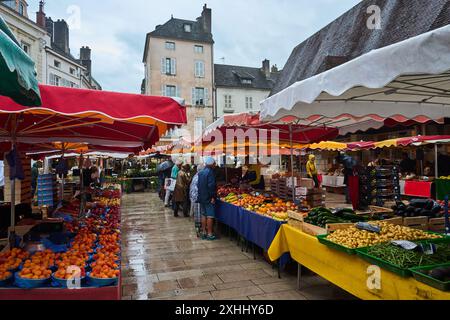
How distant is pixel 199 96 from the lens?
117 feet

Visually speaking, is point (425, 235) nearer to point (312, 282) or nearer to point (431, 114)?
point (312, 282)

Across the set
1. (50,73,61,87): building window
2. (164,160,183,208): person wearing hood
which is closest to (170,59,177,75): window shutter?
(50,73,61,87): building window

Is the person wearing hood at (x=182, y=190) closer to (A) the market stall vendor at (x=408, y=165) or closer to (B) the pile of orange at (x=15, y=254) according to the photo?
(B) the pile of orange at (x=15, y=254)

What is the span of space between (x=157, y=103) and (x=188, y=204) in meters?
7.81

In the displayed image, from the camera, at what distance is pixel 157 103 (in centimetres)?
301

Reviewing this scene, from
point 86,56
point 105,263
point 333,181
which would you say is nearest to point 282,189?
point 105,263

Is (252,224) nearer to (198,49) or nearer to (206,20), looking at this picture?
(198,49)

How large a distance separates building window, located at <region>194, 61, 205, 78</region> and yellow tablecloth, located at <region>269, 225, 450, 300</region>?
109 feet

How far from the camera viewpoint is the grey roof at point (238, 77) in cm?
3816

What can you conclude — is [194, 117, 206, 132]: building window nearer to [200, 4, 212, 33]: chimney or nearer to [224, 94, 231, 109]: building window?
[224, 94, 231, 109]: building window

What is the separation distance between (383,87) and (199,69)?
34167 mm

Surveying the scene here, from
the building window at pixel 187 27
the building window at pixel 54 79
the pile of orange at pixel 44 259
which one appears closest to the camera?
the pile of orange at pixel 44 259

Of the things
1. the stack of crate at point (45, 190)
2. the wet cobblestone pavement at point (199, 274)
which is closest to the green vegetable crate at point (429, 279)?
the wet cobblestone pavement at point (199, 274)

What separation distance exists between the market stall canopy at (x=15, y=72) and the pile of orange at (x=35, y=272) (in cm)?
166
